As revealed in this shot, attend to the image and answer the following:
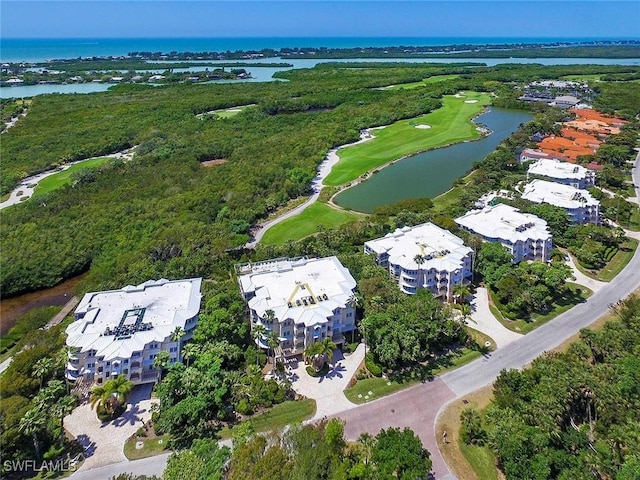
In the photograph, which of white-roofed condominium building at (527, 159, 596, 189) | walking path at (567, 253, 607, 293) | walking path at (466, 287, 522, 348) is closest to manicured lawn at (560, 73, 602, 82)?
white-roofed condominium building at (527, 159, 596, 189)

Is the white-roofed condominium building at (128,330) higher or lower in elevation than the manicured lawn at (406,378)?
higher

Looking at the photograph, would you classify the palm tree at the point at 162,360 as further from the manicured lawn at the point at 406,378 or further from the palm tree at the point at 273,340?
the manicured lawn at the point at 406,378

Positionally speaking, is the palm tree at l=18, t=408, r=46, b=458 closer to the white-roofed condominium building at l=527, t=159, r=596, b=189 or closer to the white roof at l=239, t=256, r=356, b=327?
the white roof at l=239, t=256, r=356, b=327

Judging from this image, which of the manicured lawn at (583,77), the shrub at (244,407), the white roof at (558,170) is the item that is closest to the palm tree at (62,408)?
the shrub at (244,407)

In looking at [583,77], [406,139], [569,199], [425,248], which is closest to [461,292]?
[425,248]

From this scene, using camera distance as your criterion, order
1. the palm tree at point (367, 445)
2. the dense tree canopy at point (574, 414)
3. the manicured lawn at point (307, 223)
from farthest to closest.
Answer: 1. the manicured lawn at point (307, 223)
2. the palm tree at point (367, 445)
3. the dense tree canopy at point (574, 414)

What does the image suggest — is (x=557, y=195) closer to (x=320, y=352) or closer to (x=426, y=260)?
(x=426, y=260)
